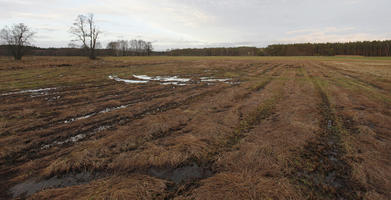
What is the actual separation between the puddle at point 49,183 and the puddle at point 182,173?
1.11m

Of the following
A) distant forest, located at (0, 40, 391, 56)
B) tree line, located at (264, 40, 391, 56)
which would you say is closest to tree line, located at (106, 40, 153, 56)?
distant forest, located at (0, 40, 391, 56)

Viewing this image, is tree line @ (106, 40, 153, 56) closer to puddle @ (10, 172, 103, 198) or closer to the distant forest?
the distant forest

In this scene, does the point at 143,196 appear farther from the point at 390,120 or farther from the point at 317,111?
the point at 390,120

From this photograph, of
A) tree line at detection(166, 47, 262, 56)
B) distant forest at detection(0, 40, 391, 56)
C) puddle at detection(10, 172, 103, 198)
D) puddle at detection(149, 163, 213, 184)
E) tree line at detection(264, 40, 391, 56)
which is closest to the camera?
puddle at detection(10, 172, 103, 198)

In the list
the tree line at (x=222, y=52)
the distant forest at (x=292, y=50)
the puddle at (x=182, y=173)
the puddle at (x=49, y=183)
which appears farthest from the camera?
the tree line at (x=222, y=52)

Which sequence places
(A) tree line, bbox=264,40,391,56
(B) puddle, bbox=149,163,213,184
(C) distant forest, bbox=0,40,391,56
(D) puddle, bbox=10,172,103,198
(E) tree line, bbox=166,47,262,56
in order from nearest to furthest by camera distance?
(D) puddle, bbox=10,172,103,198 < (B) puddle, bbox=149,163,213,184 < (C) distant forest, bbox=0,40,391,56 < (A) tree line, bbox=264,40,391,56 < (E) tree line, bbox=166,47,262,56

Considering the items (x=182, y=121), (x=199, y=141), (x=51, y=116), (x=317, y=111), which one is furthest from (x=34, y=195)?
(x=317, y=111)

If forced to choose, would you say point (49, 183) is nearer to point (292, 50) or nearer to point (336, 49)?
point (292, 50)

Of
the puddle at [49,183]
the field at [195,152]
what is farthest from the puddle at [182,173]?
the puddle at [49,183]

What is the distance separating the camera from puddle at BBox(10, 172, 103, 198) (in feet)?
9.29

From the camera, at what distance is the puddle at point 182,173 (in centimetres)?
319

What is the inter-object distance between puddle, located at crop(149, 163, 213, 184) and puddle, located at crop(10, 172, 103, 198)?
1114 millimetres

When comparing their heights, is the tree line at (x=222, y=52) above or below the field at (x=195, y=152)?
above

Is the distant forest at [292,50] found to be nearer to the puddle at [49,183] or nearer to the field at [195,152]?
the field at [195,152]
